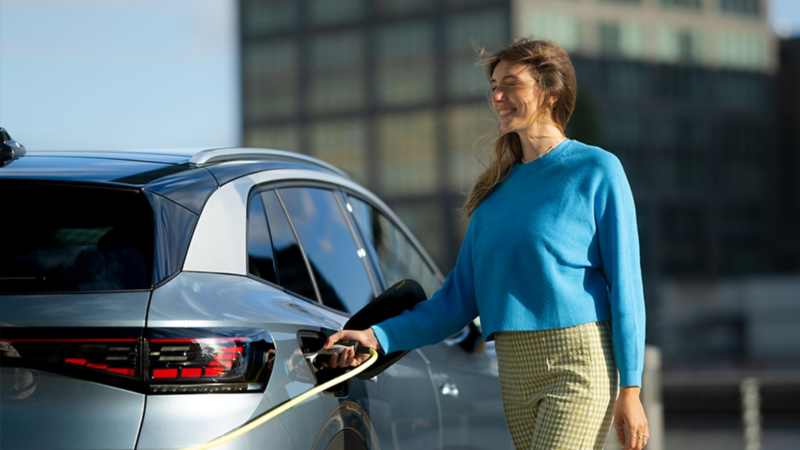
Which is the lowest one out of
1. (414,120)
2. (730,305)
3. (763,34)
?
(730,305)

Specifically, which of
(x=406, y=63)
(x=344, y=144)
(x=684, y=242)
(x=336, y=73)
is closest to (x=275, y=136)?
(x=344, y=144)

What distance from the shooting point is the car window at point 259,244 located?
2533 millimetres

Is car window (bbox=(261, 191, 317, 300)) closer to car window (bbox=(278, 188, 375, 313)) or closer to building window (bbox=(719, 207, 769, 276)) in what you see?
car window (bbox=(278, 188, 375, 313))

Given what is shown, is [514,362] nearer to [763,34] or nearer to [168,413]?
[168,413]

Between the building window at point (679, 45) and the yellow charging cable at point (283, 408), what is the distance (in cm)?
6152

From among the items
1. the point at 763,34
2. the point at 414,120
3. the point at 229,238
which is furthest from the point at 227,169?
the point at 763,34

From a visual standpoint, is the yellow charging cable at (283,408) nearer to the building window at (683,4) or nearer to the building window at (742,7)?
the building window at (683,4)

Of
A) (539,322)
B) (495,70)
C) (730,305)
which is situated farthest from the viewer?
(730,305)

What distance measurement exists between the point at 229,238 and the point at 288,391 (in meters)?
0.42

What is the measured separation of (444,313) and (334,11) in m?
59.7

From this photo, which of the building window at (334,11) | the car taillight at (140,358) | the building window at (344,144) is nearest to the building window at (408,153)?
the building window at (344,144)

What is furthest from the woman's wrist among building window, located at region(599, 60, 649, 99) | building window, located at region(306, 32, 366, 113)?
building window, located at region(306, 32, 366, 113)

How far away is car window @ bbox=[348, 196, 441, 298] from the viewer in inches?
143

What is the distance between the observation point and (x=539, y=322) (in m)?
2.61
